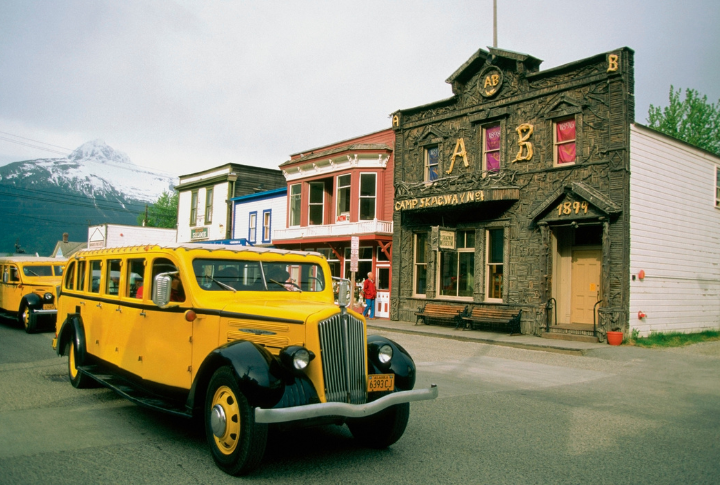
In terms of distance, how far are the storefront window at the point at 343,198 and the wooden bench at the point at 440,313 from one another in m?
6.72

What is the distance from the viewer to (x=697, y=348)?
15320mm

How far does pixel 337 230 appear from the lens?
2616cm

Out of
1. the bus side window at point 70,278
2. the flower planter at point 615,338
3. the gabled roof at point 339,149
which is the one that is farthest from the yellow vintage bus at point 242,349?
the gabled roof at point 339,149

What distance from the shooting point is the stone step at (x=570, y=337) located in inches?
635

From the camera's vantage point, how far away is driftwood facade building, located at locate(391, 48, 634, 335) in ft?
53.2

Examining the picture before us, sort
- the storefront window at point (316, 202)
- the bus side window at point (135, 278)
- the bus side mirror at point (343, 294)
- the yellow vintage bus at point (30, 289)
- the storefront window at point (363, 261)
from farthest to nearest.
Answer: the storefront window at point (316, 202)
the storefront window at point (363, 261)
the yellow vintage bus at point (30, 289)
the bus side window at point (135, 278)
the bus side mirror at point (343, 294)

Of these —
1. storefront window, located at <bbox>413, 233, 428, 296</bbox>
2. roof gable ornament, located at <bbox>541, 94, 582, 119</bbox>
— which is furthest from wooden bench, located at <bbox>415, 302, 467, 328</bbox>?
roof gable ornament, located at <bbox>541, 94, 582, 119</bbox>

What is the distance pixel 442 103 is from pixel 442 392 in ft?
49.2

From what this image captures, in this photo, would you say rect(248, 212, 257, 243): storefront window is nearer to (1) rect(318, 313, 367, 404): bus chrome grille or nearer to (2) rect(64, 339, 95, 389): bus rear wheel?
(2) rect(64, 339, 95, 389): bus rear wheel

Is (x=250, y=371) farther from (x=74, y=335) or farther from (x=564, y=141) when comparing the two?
(x=564, y=141)

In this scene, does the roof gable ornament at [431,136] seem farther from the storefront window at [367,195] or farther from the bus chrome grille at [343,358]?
the bus chrome grille at [343,358]

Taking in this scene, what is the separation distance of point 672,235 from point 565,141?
437 cm

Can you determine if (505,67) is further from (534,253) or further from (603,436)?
(603,436)

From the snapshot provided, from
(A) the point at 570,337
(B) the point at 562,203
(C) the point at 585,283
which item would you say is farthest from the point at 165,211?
(A) the point at 570,337
